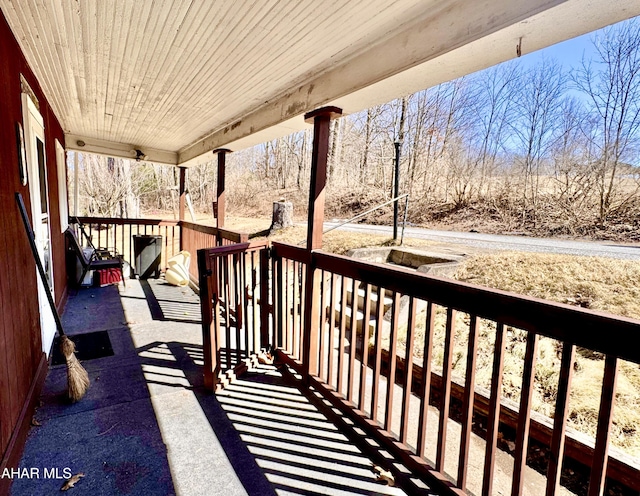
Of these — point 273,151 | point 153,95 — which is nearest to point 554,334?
point 153,95

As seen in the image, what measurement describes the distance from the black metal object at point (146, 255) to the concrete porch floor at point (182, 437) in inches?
124

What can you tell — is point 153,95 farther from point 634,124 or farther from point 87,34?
point 634,124

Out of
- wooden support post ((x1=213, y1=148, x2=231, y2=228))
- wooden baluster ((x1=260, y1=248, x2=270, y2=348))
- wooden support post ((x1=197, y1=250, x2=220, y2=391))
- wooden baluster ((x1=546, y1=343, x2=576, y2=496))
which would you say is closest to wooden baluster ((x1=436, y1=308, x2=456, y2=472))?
wooden baluster ((x1=546, y1=343, x2=576, y2=496))

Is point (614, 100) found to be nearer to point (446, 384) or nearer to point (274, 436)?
point (446, 384)

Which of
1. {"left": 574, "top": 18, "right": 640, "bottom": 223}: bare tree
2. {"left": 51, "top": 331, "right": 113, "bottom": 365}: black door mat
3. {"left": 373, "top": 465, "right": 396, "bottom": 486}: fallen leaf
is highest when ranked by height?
{"left": 574, "top": 18, "right": 640, "bottom": 223}: bare tree

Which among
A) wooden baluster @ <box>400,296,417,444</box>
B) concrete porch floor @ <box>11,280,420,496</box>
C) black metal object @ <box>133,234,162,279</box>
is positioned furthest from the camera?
black metal object @ <box>133,234,162,279</box>

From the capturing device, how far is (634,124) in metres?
7.58

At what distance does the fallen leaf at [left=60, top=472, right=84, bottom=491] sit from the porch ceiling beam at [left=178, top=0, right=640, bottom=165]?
8.77 ft

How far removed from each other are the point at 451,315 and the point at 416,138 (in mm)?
12992

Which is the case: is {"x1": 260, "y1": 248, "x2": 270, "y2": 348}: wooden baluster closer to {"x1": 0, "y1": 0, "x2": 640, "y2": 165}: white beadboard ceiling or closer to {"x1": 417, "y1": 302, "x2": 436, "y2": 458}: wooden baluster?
{"x1": 0, "y1": 0, "x2": 640, "y2": 165}: white beadboard ceiling

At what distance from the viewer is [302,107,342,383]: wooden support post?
8.65ft

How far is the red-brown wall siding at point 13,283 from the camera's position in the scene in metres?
1.74

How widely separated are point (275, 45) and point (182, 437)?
2.48 meters

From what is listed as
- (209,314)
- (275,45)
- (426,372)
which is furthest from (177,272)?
(426,372)
